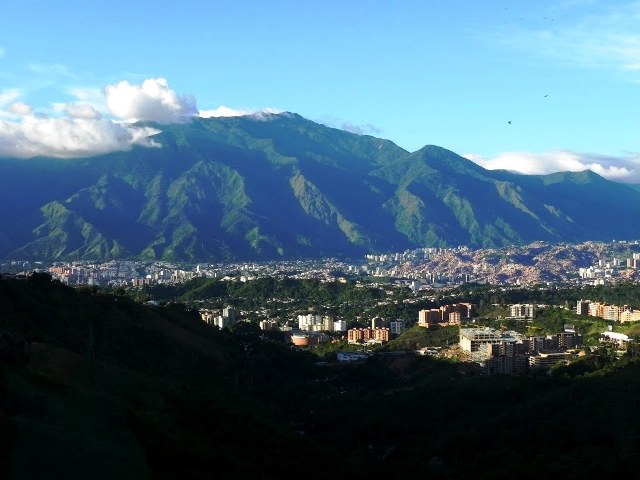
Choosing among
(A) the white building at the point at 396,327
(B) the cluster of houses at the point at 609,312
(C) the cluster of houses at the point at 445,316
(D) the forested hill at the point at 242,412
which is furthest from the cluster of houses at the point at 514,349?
(A) the white building at the point at 396,327

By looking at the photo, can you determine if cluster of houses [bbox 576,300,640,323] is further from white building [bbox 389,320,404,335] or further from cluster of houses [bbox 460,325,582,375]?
white building [bbox 389,320,404,335]

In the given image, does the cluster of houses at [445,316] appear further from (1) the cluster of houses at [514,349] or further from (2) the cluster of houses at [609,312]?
(1) the cluster of houses at [514,349]

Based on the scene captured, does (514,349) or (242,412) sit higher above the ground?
(514,349)

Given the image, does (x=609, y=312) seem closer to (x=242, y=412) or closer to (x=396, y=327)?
(x=396, y=327)

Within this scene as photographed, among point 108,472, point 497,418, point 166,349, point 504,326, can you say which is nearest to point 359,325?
point 504,326

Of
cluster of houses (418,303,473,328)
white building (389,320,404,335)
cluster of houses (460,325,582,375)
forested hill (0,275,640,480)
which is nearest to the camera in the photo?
forested hill (0,275,640,480)

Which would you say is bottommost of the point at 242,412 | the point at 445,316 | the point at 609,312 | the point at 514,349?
the point at 242,412

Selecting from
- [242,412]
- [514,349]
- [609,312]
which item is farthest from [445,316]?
[242,412]

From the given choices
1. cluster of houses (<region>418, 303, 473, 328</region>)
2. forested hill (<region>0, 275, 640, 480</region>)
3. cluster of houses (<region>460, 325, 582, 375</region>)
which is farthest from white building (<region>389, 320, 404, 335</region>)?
forested hill (<region>0, 275, 640, 480</region>)

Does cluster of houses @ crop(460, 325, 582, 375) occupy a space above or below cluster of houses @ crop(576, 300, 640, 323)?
below
